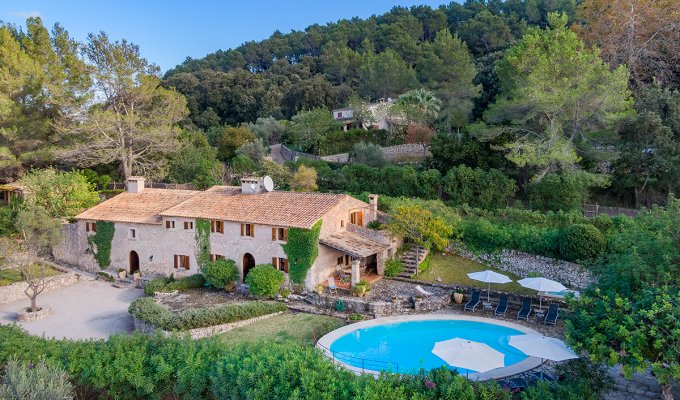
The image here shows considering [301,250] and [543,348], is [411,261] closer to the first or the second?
[301,250]

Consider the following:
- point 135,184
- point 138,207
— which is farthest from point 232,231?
point 135,184

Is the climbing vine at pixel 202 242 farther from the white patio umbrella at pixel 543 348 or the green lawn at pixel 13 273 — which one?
the white patio umbrella at pixel 543 348

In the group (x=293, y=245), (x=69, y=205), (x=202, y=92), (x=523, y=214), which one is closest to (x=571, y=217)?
(x=523, y=214)

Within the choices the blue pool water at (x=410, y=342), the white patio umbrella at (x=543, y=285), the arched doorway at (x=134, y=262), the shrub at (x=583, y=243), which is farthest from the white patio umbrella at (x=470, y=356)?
the arched doorway at (x=134, y=262)

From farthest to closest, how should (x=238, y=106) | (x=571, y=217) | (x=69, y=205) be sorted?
1. (x=238, y=106)
2. (x=69, y=205)
3. (x=571, y=217)

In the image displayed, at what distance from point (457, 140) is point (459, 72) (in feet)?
67.3

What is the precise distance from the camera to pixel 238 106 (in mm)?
86375

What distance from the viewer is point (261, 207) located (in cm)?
2992

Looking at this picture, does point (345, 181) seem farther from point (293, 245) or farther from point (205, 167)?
point (293, 245)

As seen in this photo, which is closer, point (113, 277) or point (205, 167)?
point (113, 277)

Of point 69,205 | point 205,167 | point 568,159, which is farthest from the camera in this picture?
point 205,167

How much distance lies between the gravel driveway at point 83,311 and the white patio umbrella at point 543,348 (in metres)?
19.0

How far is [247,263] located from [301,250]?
14.7ft

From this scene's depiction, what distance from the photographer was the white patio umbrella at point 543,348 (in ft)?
53.6
